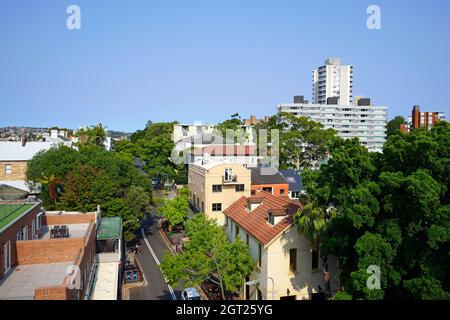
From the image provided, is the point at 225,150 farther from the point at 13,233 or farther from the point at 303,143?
the point at 13,233

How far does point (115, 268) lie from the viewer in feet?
80.6

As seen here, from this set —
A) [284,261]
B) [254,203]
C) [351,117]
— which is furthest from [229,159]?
[351,117]

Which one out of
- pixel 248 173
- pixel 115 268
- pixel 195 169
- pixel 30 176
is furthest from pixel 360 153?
pixel 30 176

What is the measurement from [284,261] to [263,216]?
387 cm

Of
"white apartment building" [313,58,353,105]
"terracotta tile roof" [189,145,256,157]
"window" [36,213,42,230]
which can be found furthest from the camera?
"white apartment building" [313,58,353,105]

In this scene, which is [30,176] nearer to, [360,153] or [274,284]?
[274,284]

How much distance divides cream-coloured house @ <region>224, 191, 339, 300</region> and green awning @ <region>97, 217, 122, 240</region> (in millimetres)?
9792

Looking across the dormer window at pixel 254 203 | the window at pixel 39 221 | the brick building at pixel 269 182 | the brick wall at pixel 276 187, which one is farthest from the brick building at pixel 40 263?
the brick building at pixel 269 182

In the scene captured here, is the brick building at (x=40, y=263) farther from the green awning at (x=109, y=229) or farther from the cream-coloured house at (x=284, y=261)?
the cream-coloured house at (x=284, y=261)

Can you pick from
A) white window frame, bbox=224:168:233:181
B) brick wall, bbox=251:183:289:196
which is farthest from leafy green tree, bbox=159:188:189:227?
brick wall, bbox=251:183:289:196

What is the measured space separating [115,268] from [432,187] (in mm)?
18994

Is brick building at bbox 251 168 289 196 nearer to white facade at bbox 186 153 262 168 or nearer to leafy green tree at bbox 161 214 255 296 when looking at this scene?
white facade at bbox 186 153 262 168

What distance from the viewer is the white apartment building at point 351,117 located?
129500mm

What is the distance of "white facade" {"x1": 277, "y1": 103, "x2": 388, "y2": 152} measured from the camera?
130 metres
